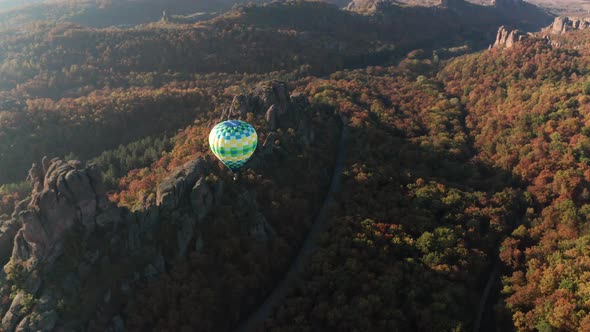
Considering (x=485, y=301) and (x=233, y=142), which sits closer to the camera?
(x=485, y=301)

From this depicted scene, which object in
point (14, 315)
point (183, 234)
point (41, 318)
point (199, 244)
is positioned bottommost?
point (14, 315)

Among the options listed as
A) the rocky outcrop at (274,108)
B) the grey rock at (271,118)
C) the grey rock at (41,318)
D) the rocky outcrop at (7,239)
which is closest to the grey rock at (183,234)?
the grey rock at (41,318)

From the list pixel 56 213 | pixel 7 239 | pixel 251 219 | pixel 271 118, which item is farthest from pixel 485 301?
pixel 7 239

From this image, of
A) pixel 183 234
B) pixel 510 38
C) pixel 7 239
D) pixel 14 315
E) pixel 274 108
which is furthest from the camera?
pixel 510 38

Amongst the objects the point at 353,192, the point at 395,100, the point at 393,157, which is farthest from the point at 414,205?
the point at 395,100

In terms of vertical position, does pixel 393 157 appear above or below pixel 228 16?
below

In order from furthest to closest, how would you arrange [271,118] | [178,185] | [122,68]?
[122,68], [271,118], [178,185]

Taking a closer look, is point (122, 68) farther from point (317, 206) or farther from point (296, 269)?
point (296, 269)

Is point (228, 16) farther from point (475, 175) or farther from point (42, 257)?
point (42, 257)
